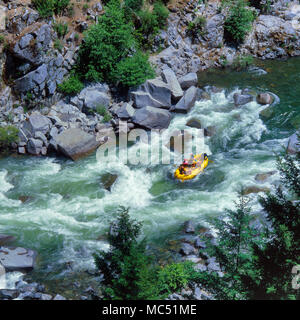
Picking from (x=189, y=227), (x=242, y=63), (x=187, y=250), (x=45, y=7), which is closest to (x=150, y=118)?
(x=189, y=227)

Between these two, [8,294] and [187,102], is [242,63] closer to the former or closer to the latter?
[187,102]

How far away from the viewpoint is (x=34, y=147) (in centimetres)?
1605

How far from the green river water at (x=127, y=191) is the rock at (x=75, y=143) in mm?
421

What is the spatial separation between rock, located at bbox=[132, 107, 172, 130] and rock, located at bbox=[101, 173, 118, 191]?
12.4 feet

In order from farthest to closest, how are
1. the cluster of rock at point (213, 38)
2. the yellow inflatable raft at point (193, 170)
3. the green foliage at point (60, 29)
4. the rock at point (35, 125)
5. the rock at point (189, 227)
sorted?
the cluster of rock at point (213, 38) < the green foliage at point (60, 29) < the rock at point (35, 125) < the yellow inflatable raft at point (193, 170) < the rock at point (189, 227)

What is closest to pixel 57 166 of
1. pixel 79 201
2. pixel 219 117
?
pixel 79 201

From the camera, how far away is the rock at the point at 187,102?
18812 mm

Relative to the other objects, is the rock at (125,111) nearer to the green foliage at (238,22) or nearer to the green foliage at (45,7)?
the green foliage at (45,7)

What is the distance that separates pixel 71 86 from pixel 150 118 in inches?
169

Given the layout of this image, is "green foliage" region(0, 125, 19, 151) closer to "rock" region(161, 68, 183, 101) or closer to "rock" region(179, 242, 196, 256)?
"rock" region(161, 68, 183, 101)

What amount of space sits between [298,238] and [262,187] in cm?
711

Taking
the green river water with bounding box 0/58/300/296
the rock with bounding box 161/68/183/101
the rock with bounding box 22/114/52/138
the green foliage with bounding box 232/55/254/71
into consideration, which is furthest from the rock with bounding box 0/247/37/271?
the green foliage with bounding box 232/55/254/71

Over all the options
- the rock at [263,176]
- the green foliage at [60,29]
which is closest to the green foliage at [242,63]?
the green foliage at [60,29]

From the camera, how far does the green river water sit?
37.9 feet
